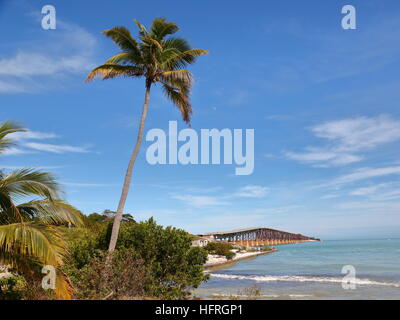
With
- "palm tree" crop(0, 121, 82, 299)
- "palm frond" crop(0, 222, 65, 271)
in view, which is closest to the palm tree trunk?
"palm tree" crop(0, 121, 82, 299)

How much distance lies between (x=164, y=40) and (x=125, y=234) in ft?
33.4

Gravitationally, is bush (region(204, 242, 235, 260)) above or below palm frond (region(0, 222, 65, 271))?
below

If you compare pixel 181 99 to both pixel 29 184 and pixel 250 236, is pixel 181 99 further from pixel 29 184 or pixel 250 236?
pixel 250 236

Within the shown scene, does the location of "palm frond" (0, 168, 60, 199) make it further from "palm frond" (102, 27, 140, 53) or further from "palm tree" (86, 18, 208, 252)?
"palm frond" (102, 27, 140, 53)

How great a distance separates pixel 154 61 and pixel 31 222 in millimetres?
10773

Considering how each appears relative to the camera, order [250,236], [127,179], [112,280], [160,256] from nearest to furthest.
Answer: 1. [112,280]
2. [160,256]
3. [127,179]
4. [250,236]

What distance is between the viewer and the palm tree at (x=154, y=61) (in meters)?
17.1

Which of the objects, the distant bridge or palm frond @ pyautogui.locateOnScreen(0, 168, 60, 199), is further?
the distant bridge

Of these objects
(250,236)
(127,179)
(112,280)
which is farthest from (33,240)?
(250,236)

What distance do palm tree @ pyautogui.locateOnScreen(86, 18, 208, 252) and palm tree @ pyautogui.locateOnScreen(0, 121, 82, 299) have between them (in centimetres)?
657

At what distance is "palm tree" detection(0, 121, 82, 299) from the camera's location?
8391 mm

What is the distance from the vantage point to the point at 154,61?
17.1 m
